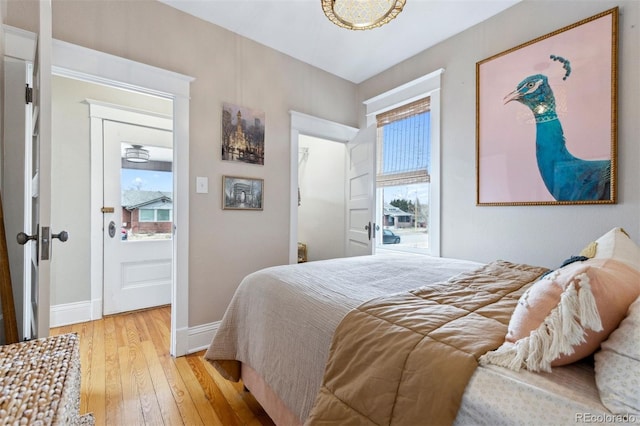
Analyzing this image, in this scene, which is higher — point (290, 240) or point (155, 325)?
point (290, 240)

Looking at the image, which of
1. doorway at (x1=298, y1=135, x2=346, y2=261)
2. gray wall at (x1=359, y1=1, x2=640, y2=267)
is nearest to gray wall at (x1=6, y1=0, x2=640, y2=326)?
gray wall at (x1=359, y1=1, x2=640, y2=267)

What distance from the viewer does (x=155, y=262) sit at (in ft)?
11.1

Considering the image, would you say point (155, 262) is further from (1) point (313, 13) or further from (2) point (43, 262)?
(1) point (313, 13)

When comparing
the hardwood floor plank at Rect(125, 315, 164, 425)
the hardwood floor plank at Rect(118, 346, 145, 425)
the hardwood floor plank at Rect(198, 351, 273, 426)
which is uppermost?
the hardwood floor plank at Rect(118, 346, 145, 425)

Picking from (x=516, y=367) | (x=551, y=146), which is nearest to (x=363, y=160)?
(x=551, y=146)

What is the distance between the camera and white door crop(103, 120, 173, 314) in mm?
3070

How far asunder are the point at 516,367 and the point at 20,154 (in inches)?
84.7

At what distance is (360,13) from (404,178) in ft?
5.59

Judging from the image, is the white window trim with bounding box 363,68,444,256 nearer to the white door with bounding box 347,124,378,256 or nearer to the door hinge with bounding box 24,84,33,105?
the white door with bounding box 347,124,378,256

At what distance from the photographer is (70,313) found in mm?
2846

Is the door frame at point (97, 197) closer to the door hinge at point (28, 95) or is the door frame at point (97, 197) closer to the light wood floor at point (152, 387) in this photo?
the light wood floor at point (152, 387)

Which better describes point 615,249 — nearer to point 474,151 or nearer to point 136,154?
point 474,151

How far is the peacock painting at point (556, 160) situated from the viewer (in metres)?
1.80

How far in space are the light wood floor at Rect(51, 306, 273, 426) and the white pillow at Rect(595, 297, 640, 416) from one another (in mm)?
1526
